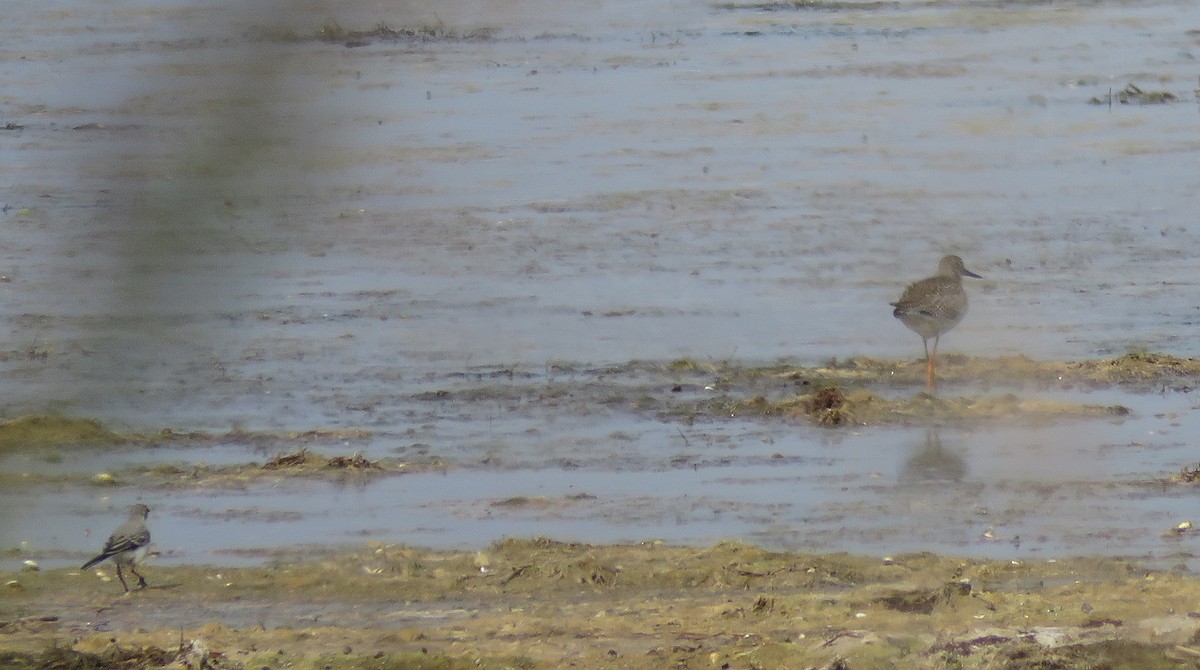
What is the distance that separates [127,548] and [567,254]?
25.1 ft

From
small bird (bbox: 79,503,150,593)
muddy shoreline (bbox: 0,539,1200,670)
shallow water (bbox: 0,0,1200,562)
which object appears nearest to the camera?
shallow water (bbox: 0,0,1200,562)

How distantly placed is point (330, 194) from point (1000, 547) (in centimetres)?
Answer: 632

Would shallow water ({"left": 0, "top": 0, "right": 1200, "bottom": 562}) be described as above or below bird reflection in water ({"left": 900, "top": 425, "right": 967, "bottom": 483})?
above

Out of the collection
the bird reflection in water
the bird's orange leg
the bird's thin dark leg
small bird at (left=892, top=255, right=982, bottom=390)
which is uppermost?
small bird at (left=892, top=255, right=982, bottom=390)

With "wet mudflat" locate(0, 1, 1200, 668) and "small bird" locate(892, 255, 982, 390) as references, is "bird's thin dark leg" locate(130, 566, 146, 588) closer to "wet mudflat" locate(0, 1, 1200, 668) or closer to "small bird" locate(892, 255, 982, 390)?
"wet mudflat" locate(0, 1, 1200, 668)

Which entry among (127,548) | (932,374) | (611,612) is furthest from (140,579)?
(932,374)

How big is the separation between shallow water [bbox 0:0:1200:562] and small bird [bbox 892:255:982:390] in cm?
37

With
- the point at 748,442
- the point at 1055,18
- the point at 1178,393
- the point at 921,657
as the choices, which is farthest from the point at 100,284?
the point at 1055,18

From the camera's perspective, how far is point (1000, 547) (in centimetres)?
717

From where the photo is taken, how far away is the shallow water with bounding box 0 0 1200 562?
3.56 feet

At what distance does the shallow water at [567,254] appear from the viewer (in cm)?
108

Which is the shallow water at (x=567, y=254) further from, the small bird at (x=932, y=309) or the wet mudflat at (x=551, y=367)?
the small bird at (x=932, y=309)

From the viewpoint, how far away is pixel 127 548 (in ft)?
22.5

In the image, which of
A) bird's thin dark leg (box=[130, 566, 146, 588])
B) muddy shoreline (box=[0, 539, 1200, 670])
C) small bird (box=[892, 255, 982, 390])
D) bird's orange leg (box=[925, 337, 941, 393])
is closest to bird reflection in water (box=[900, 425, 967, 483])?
bird's orange leg (box=[925, 337, 941, 393])
